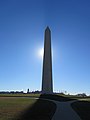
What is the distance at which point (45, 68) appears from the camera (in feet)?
242

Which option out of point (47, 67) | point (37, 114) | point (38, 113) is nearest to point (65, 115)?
point (37, 114)

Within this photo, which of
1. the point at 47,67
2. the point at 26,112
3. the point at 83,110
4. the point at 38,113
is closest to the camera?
the point at 38,113

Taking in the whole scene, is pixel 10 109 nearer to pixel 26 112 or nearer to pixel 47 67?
pixel 26 112

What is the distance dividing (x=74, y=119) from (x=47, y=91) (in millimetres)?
57880

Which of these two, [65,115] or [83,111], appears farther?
[83,111]

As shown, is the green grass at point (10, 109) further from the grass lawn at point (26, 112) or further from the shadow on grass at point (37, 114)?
the shadow on grass at point (37, 114)

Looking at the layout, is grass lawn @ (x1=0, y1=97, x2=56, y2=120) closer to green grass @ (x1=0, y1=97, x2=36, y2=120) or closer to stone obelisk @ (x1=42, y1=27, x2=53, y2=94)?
green grass @ (x1=0, y1=97, x2=36, y2=120)

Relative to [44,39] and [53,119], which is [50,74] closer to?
[44,39]

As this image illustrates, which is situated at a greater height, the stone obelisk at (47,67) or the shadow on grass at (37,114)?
the stone obelisk at (47,67)

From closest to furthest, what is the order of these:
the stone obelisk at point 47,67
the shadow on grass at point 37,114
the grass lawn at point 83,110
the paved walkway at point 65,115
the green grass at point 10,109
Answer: the paved walkway at point 65,115 < the shadow on grass at point 37,114 < the green grass at point 10,109 < the grass lawn at point 83,110 < the stone obelisk at point 47,67

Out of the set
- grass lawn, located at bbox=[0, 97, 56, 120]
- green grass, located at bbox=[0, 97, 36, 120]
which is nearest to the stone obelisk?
green grass, located at bbox=[0, 97, 36, 120]

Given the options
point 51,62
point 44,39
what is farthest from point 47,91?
point 44,39

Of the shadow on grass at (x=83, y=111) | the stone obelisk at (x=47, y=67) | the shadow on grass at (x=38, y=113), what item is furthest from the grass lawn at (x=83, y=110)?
the stone obelisk at (x=47, y=67)

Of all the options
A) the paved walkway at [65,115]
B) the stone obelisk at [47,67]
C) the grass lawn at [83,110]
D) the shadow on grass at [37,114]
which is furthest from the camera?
the stone obelisk at [47,67]
